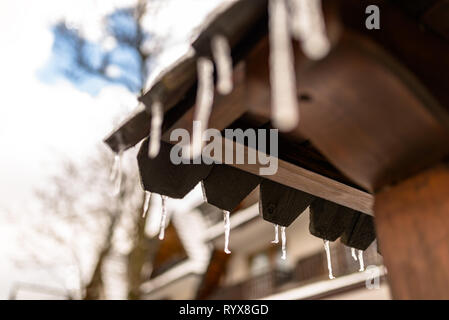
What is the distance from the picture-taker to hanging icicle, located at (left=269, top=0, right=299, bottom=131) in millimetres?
941

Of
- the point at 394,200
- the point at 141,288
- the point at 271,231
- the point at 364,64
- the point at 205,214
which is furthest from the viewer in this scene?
the point at 205,214

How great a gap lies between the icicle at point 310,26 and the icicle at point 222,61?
0.23 metres

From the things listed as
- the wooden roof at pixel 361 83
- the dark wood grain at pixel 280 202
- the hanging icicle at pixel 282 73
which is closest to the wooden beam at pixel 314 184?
the dark wood grain at pixel 280 202

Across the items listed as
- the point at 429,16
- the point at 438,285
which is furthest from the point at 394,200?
the point at 429,16

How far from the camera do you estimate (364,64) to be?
1127 mm

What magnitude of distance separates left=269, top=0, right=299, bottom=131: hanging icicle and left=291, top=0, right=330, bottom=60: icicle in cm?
4

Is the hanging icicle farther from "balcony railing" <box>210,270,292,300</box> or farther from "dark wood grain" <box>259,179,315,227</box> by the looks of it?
"balcony railing" <box>210,270,292,300</box>

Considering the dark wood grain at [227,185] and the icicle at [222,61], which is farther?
the dark wood grain at [227,185]

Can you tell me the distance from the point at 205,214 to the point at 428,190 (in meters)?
15.9

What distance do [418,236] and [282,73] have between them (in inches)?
28.4

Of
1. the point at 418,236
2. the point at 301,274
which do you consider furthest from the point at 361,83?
the point at 301,274

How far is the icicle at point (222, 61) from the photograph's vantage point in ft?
3.70

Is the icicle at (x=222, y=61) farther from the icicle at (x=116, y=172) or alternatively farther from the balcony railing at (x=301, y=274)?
the balcony railing at (x=301, y=274)

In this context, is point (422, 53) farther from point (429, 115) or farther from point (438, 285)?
point (438, 285)
